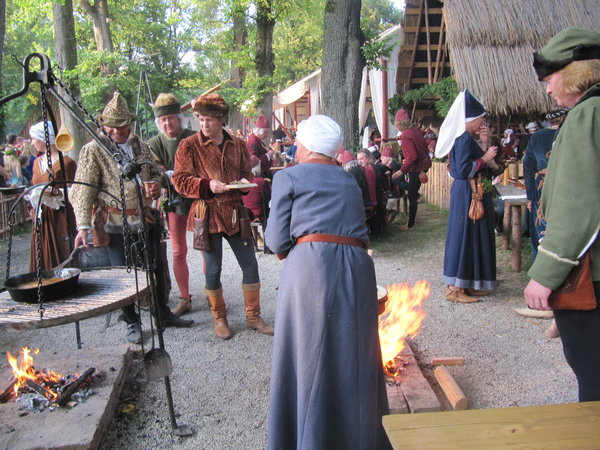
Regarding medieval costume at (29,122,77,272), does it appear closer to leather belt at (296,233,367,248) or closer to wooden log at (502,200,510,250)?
leather belt at (296,233,367,248)

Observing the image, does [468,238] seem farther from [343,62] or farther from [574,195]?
[343,62]

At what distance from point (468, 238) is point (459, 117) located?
4.06ft

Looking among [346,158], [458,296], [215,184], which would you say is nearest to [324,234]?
[215,184]

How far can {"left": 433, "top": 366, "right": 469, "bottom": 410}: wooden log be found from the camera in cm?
294

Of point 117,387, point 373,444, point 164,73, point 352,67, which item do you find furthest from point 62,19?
point 164,73

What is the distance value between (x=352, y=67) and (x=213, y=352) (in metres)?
5.99

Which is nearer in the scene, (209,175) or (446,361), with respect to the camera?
(446,361)

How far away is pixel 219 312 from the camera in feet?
13.8

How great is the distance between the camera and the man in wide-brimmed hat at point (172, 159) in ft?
14.6

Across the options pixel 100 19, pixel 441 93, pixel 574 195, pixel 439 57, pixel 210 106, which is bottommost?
pixel 574 195

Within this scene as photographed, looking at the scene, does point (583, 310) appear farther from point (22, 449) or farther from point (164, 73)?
point (164, 73)

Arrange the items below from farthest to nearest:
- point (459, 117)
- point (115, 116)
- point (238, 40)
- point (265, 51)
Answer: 1. point (238, 40)
2. point (265, 51)
3. point (459, 117)
4. point (115, 116)

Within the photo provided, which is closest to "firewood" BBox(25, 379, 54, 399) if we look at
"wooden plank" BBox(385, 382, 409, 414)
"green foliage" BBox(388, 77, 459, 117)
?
"wooden plank" BBox(385, 382, 409, 414)

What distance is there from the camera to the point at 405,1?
37.5ft
